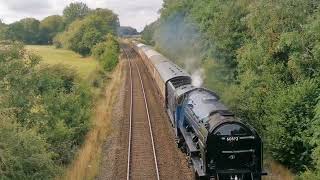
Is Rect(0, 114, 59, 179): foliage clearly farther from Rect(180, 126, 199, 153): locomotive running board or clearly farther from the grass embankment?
Rect(180, 126, 199, 153): locomotive running board

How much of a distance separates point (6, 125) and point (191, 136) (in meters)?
7.96

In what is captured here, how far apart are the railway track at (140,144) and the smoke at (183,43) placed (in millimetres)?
4381

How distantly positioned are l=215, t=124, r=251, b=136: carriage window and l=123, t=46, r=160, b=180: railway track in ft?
15.0

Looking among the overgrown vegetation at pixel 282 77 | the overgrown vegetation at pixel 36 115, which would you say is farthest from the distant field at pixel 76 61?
the overgrown vegetation at pixel 282 77

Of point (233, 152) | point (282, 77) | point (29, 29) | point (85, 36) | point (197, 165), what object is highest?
point (29, 29)

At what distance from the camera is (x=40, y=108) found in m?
21.7

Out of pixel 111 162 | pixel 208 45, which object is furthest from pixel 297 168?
pixel 208 45

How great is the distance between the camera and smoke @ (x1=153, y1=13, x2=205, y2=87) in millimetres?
41872

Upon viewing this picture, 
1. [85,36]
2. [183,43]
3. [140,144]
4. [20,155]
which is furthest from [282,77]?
[85,36]

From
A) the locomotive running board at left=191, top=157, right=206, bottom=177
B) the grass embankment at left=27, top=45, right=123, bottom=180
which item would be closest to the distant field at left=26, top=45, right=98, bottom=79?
the grass embankment at left=27, top=45, right=123, bottom=180

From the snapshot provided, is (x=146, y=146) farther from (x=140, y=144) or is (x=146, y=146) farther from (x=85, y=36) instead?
(x=85, y=36)

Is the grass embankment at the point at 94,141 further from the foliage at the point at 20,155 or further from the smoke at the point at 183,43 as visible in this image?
the smoke at the point at 183,43

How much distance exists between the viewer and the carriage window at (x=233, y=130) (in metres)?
14.9

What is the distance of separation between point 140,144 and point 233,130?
31.5ft
